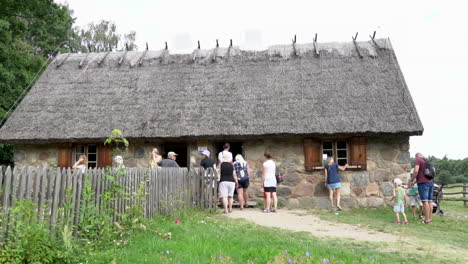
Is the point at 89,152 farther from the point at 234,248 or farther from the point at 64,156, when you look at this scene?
the point at 234,248

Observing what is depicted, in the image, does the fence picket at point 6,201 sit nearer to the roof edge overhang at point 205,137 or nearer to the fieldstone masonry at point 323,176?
the roof edge overhang at point 205,137

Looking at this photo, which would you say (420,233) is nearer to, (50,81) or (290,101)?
(290,101)

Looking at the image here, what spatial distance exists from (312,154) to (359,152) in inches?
47.6

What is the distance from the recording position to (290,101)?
11.5 metres

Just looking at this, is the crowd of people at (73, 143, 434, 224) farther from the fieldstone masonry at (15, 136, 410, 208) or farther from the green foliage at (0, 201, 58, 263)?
the green foliage at (0, 201, 58, 263)

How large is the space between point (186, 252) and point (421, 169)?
19.2 feet

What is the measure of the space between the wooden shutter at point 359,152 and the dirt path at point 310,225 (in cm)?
211

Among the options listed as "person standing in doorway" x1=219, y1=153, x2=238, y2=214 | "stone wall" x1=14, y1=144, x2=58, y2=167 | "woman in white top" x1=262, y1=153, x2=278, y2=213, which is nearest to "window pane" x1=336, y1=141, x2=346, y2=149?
"woman in white top" x1=262, y1=153, x2=278, y2=213

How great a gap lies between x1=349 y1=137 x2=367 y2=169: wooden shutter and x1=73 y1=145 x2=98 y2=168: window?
7.26 m

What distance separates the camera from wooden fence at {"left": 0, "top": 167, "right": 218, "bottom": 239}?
4281mm

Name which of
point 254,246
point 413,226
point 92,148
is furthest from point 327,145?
point 92,148

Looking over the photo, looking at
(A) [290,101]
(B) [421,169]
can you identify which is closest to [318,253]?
(B) [421,169]

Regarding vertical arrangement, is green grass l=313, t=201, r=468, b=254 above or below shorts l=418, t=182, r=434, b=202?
below

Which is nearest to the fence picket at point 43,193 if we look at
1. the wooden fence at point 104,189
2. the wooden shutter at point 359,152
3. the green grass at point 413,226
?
the wooden fence at point 104,189
